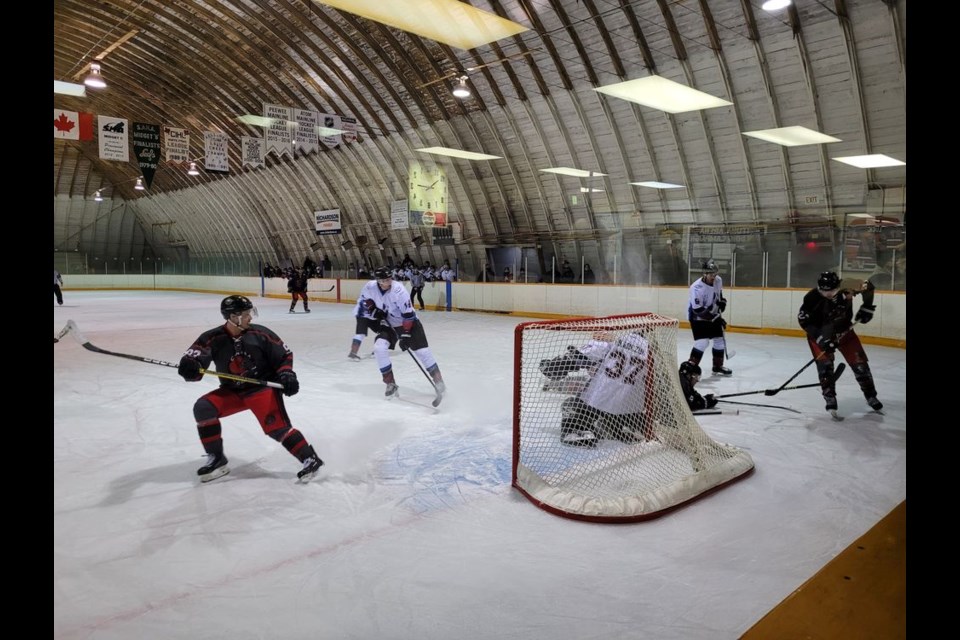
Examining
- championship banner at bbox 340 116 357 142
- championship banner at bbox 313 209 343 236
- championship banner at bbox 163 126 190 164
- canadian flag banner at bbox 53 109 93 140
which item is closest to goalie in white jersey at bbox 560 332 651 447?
championship banner at bbox 340 116 357 142

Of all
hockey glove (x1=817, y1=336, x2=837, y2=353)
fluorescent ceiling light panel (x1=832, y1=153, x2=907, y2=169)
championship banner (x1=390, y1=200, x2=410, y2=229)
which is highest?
fluorescent ceiling light panel (x1=832, y1=153, x2=907, y2=169)

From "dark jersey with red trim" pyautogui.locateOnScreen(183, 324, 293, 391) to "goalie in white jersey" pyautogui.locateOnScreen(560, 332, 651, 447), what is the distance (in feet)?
6.28

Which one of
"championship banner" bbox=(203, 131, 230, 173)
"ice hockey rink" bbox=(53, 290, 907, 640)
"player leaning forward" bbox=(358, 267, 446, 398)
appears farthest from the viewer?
"championship banner" bbox=(203, 131, 230, 173)

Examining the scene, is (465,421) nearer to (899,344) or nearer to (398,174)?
(899,344)

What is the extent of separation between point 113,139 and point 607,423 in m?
15.2

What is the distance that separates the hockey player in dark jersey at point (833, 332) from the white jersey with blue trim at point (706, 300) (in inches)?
67.7

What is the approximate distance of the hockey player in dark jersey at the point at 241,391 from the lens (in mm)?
3920

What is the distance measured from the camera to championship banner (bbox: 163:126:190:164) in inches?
647

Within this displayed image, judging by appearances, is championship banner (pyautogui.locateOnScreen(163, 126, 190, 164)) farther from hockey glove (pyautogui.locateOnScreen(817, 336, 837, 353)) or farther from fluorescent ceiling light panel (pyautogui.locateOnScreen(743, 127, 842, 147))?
hockey glove (pyautogui.locateOnScreen(817, 336, 837, 353))

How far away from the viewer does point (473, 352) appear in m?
9.68

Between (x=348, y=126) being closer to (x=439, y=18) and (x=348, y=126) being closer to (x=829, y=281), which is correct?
(x=439, y=18)

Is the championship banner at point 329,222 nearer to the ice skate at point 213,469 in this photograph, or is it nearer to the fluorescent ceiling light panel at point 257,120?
the fluorescent ceiling light panel at point 257,120

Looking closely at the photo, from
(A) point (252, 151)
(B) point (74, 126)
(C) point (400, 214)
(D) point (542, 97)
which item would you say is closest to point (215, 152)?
(A) point (252, 151)
